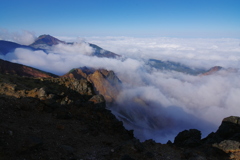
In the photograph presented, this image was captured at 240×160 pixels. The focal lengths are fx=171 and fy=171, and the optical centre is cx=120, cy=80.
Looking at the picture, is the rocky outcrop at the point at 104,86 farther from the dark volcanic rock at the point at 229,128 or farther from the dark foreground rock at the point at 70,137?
the dark foreground rock at the point at 70,137

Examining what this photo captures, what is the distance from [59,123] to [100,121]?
485 cm

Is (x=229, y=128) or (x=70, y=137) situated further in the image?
(x=229, y=128)

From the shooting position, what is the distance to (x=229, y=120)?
22.7 m

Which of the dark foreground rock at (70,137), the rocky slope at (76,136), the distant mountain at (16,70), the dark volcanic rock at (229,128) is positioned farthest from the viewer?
the distant mountain at (16,70)

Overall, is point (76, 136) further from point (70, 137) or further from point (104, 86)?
point (104, 86)

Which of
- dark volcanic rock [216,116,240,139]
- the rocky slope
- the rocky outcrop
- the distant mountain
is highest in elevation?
the rocky slope

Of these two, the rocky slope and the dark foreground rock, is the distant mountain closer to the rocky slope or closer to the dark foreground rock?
the rocky slope

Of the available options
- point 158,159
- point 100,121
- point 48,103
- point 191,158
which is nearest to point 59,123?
point 48,103

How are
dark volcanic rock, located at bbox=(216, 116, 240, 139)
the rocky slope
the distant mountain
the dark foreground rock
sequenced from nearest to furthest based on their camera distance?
the dark foreground rock, the rocky slope, dark volcanic rock, located at bbox=(216, 116, 240, 139), the distant mountain

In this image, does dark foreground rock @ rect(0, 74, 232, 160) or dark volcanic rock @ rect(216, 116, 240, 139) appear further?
dark volcanic rock @ rect(216, 116, 240, 139)

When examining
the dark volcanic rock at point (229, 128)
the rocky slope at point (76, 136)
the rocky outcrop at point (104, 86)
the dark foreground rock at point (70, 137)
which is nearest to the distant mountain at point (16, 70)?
the rocky outcrop at point (104, 86)

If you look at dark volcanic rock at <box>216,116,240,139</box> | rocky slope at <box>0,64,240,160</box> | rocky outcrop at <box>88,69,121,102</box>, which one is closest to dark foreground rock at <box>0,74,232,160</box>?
rocky slope at <box>0,64,240,160</box>

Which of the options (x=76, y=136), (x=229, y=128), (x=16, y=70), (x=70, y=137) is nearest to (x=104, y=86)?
(x=16, y=70)

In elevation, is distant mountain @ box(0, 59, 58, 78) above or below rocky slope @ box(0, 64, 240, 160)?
below
